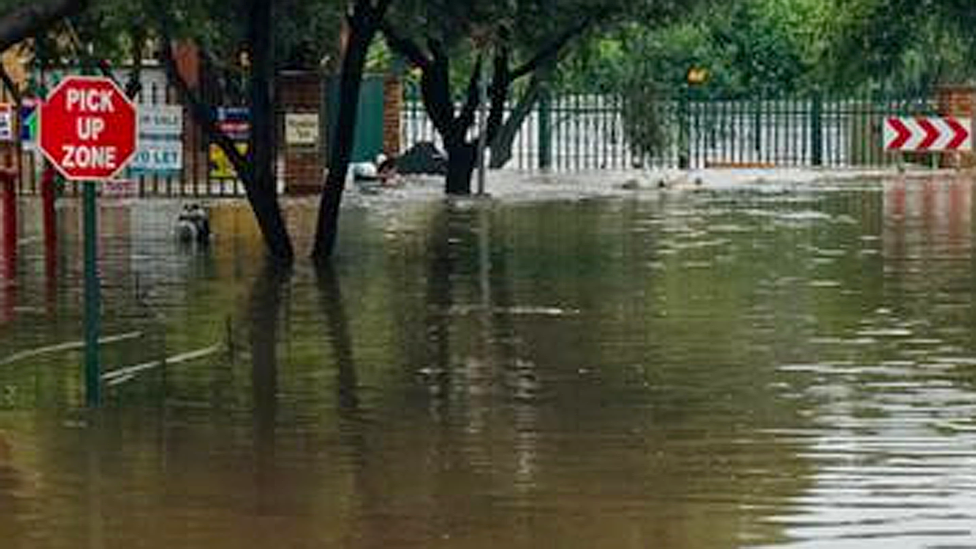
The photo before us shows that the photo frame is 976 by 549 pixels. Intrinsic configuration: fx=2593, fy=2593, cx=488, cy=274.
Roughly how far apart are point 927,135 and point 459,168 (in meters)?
10.9

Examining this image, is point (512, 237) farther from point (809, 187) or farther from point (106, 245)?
point (809, 187)

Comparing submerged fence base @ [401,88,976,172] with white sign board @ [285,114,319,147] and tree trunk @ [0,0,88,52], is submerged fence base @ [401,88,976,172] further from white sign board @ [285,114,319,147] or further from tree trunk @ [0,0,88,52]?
tree trunk @ [0,0,88,52]

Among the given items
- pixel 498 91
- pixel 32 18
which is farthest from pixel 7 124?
pixel 32 18

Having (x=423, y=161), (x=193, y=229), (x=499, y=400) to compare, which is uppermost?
(x=423, y=161)

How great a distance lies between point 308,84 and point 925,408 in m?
28.4

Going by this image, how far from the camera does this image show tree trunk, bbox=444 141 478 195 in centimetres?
4294

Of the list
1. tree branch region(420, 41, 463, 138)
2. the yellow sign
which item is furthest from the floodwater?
tree branch region(420, 41, 463, 138)

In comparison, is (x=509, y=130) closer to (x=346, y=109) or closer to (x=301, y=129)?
(x=301, y=129)

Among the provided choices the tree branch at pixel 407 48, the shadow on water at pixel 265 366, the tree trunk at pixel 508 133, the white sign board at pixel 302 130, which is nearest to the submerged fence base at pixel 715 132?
the tree trunk at pixel 508 133

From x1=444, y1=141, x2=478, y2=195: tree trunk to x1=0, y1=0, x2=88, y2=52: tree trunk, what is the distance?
90.3ft

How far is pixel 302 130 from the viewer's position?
1629 inches

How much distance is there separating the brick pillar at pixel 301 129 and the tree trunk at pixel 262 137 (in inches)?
617

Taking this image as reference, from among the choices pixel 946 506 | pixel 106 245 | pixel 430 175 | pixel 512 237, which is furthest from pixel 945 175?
pixel 946 506

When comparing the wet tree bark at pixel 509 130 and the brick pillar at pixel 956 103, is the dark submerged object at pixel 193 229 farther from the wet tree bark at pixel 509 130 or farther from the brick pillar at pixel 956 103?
the brick pillar at pixel 956 103
